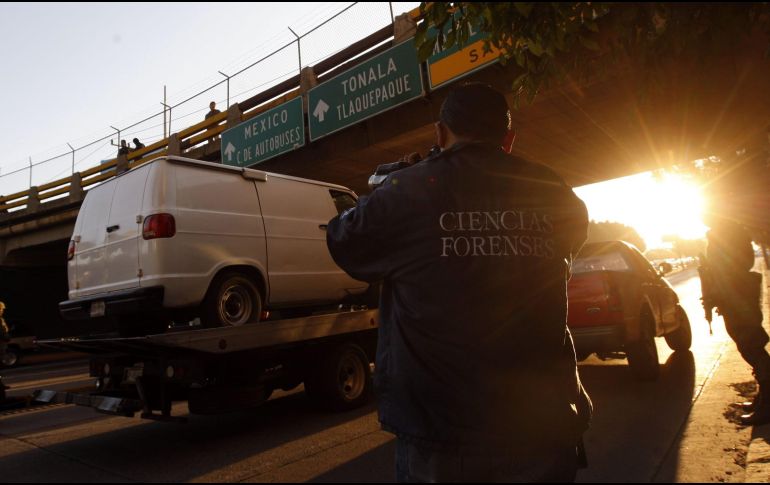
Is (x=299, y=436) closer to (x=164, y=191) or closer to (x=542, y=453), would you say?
(x=164, y=191)

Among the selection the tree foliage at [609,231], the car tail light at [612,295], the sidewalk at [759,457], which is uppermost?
the tree foliage at [609,231]

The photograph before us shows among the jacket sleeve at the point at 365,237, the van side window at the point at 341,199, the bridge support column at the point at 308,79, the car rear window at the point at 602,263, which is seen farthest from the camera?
the bridge support column at the point at 308,79

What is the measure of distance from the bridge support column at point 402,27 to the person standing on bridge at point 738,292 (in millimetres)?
5837

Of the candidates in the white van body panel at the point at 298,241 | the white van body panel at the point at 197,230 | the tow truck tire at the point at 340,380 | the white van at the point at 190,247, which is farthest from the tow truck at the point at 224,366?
the white van body panel at the point at 298,241

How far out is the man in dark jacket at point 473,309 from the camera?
132cm

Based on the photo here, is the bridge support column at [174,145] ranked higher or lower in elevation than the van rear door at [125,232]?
higher

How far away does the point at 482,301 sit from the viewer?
1.35 m

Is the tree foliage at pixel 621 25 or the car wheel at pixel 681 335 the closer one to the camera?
the tree foliage at pixel 621 25

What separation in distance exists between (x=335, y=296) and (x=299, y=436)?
2.14m

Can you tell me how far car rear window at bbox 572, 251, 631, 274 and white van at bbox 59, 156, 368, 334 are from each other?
3.37 metres

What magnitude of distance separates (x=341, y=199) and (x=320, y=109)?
12.2 feet

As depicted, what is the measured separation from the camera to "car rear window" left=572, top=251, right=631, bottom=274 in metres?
6.46

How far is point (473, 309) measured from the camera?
4.41 feet

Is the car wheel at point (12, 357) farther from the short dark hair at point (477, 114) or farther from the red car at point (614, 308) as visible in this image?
the short dark hair at point (477, 114)
